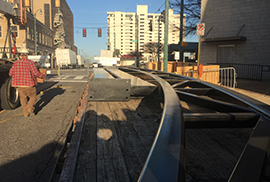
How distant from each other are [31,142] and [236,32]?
19.3m

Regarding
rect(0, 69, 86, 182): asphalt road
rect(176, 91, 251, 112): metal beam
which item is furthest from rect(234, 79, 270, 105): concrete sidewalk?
rect(0, 69, 86, 182): asphalt road

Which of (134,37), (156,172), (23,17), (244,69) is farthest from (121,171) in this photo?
(134,37)

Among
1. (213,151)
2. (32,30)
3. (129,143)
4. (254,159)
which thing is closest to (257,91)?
(213,151)

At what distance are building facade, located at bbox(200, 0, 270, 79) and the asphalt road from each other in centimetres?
1644

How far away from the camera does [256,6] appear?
18.2 m

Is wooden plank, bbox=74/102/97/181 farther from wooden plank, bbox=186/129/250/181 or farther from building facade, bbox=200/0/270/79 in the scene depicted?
building facade, bbox=200/0/270/79

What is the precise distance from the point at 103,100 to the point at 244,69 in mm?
17365

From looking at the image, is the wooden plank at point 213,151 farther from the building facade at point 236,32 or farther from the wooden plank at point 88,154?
the building facade at point 236,32

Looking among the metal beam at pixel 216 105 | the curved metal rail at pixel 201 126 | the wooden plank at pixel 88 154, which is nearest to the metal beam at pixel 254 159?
the curved metal rail at pixel 201 126

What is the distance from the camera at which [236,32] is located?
764 inches

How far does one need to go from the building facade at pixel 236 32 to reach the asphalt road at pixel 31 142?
1644 cm

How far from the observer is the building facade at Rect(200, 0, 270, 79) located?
59.3 ft

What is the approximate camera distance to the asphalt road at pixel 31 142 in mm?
3365

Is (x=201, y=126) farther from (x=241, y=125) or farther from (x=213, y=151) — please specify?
(x=213, y=151)
